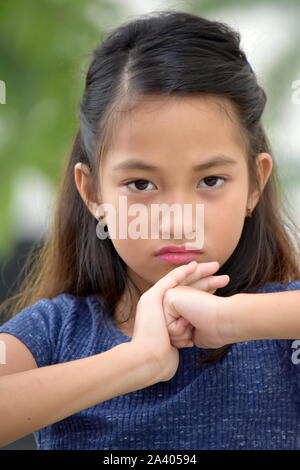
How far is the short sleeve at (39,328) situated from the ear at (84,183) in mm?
153

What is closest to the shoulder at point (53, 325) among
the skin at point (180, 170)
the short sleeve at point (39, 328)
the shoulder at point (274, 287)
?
the short sleeve at point (39, 328)

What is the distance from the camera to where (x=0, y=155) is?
1.30m

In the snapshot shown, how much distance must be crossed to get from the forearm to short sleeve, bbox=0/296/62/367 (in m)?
0.29

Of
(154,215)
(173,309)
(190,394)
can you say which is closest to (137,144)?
(154,215)

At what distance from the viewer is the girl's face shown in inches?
34.7

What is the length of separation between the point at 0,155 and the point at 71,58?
21 cm

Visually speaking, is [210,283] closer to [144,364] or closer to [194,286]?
[194,286]

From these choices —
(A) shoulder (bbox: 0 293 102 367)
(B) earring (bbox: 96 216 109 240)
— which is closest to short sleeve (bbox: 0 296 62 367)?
(A) shoulder (bbox: 0 293 102 367)

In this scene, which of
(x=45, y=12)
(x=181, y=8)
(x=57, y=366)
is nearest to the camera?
(x=57, y=366)

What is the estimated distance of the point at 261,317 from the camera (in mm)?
829

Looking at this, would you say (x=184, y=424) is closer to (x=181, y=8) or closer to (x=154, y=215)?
(x=154, y=215)

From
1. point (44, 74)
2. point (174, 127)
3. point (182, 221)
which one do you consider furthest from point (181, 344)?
point (44, 74)

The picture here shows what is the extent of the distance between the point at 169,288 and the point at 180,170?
0.15 m
